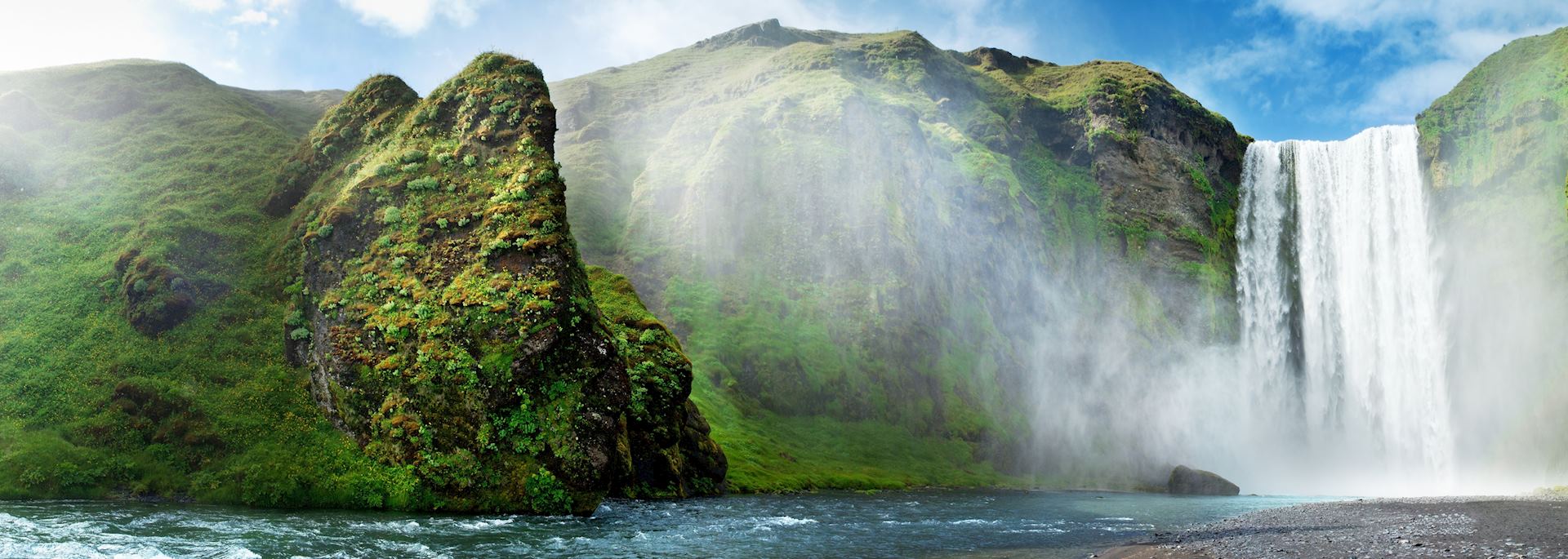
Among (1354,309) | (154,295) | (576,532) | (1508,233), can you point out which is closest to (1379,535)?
(576,532)

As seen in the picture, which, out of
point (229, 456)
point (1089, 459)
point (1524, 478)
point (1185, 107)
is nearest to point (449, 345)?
point (229, 456)

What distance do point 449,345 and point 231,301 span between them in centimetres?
2041

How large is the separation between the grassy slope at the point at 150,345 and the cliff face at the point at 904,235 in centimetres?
4016

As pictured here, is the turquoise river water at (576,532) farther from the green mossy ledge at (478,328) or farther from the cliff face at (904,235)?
the cliff face at (904,235)

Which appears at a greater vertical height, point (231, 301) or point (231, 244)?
point (231, 244)

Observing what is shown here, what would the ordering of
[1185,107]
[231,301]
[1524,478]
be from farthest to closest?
[1185,107]
[1524,478]
[231,301]

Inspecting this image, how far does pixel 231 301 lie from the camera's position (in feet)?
178

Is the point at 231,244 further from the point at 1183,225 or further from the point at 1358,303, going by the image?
the point at 1183,225

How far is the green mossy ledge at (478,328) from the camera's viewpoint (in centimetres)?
4228

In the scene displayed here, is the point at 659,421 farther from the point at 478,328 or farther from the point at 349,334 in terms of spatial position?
the point at 349,334

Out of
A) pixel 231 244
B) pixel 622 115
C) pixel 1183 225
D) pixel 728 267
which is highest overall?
pixel 622 115

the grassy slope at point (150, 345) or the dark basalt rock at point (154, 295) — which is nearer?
the grassy slope at point (150, 345)

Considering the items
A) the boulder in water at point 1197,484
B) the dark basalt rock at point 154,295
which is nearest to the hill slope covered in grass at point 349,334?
the dark basalt rock at point 154,295

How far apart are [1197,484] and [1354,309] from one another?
122 feet
